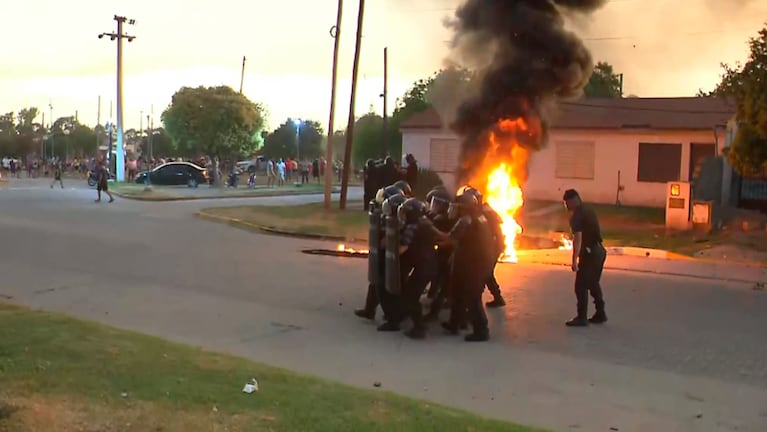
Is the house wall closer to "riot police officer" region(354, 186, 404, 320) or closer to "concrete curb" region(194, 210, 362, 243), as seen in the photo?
"concrete curb" region(194, 210, 362, 243)

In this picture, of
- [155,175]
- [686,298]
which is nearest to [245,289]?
[686,298]

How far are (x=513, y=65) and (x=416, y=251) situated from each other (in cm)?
867

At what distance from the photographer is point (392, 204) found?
8125 millimetres

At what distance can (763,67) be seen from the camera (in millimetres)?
14711

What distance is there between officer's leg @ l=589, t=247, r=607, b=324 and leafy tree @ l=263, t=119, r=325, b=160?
224 feet

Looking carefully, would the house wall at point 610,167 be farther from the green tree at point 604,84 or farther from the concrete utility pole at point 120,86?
the concrete utility pole at point 120,86

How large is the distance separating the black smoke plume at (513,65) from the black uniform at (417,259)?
8.12 meters

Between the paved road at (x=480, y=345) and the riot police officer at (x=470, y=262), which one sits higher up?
the riot police officer at (x=470, y=262)

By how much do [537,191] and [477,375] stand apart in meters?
21.4

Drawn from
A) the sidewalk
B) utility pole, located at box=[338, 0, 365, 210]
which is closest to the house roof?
utility pole, located at box=[338, 0, 365, 210]

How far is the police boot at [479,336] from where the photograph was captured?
771 centimetres

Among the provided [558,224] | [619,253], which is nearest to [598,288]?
[619,253]

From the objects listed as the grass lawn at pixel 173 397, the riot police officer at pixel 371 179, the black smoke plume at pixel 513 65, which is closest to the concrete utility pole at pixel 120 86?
the riot police officer at pixel 371 179

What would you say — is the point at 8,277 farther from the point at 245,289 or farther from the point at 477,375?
the point at 477,375
